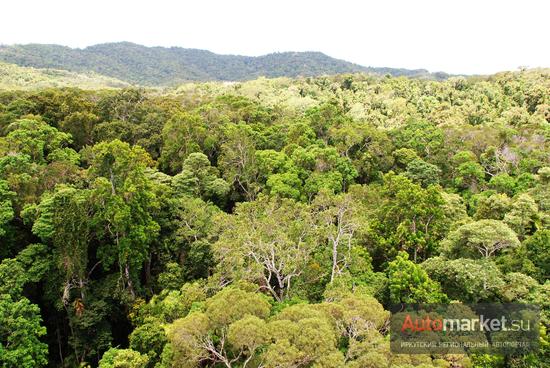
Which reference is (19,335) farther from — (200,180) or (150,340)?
Answer: (200,180)

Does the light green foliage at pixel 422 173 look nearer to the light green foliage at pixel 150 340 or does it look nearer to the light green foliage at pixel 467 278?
the light green foliage at pixel 467 278

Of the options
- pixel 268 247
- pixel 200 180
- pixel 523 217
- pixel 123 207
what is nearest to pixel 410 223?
pixel 523 217

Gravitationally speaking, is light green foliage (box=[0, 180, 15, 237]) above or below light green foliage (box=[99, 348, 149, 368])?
above

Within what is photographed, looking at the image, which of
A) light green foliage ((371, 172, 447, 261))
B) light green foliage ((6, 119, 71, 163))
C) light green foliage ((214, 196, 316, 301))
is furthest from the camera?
light green foliage ((6, 119, 71, 163))

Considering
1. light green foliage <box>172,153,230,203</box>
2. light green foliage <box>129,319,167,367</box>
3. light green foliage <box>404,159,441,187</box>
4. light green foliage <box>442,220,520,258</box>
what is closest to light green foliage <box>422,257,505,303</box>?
light green foliage <box>442,220,520,258</box>

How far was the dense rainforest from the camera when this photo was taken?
565 inches

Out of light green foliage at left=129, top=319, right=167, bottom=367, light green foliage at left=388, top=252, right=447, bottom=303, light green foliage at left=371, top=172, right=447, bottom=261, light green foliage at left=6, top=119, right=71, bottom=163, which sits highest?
light green foliage at left=6, top=119, right=71, bottom=163

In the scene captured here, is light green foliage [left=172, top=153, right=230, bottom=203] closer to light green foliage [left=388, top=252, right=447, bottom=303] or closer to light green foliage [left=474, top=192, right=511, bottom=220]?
light green foliage [left=388, top=252, right=447, bottom=303]

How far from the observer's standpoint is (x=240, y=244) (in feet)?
65.7

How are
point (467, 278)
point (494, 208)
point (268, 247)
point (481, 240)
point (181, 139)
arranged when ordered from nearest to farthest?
point (467, 278) < point (268, 247) < point (481, 240) < point (494, 208) < point (181, 139)

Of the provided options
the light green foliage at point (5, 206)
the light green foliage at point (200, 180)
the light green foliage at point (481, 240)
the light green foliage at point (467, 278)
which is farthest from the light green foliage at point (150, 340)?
the light green foliage at point (481, 240)

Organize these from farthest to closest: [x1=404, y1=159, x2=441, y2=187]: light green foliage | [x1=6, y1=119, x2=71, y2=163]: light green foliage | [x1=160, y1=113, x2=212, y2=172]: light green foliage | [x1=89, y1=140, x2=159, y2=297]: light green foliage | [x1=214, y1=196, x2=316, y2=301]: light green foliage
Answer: [x1=160, y1=113, x2=212, y2=172]: light green foliage, [x1=404, y1=159, x2=441, y2=187]: light green foliage, [x1=6, y1=119, x2=71, y2=163]: light green foliage, [x1=89, y1=140, x2=159, y2=297]: light green foliage, [x1=214, y1=196, x2=316, y2=301]: light green foliage

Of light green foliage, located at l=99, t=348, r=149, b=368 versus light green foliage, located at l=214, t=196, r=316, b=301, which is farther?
light green foliage, located at l=214, t=196, r=316, b=301

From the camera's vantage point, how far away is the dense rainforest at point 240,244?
14359 millimetres
